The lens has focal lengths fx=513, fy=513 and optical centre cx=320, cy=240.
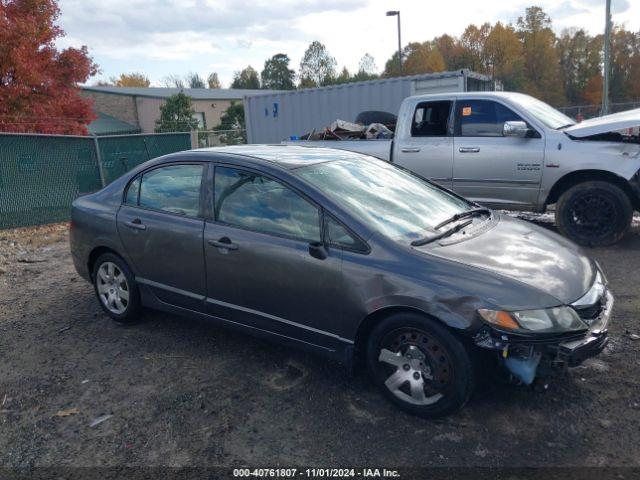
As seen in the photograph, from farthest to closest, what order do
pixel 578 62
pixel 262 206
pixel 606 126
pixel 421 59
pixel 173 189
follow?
pixel 421 59 < pixel 578 62 < pixel 606 126 < pixel 173 189 < pixel 262 206

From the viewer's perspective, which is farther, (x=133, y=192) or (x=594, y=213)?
(x=594, y=213)

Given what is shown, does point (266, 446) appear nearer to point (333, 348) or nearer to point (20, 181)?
point (333, 348)

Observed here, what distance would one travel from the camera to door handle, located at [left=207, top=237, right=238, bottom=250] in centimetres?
354

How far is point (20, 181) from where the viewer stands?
28.9 ft

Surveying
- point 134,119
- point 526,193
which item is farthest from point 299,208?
point 134,119

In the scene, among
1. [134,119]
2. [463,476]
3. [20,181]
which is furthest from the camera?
[134,119]

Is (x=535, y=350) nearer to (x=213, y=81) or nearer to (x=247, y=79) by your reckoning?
(x=247, y=79)

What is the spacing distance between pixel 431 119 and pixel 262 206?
14.8ft

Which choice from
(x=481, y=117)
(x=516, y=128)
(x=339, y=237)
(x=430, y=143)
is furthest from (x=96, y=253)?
(x=481, y=117)

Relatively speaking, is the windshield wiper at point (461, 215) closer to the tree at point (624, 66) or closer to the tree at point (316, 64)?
the tree at point (624, 66)

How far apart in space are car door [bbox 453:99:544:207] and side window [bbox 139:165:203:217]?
418 cm

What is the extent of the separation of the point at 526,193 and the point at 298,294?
444cm

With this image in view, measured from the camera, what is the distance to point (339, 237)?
316cm

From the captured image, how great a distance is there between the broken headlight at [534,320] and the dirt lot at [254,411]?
608mm
